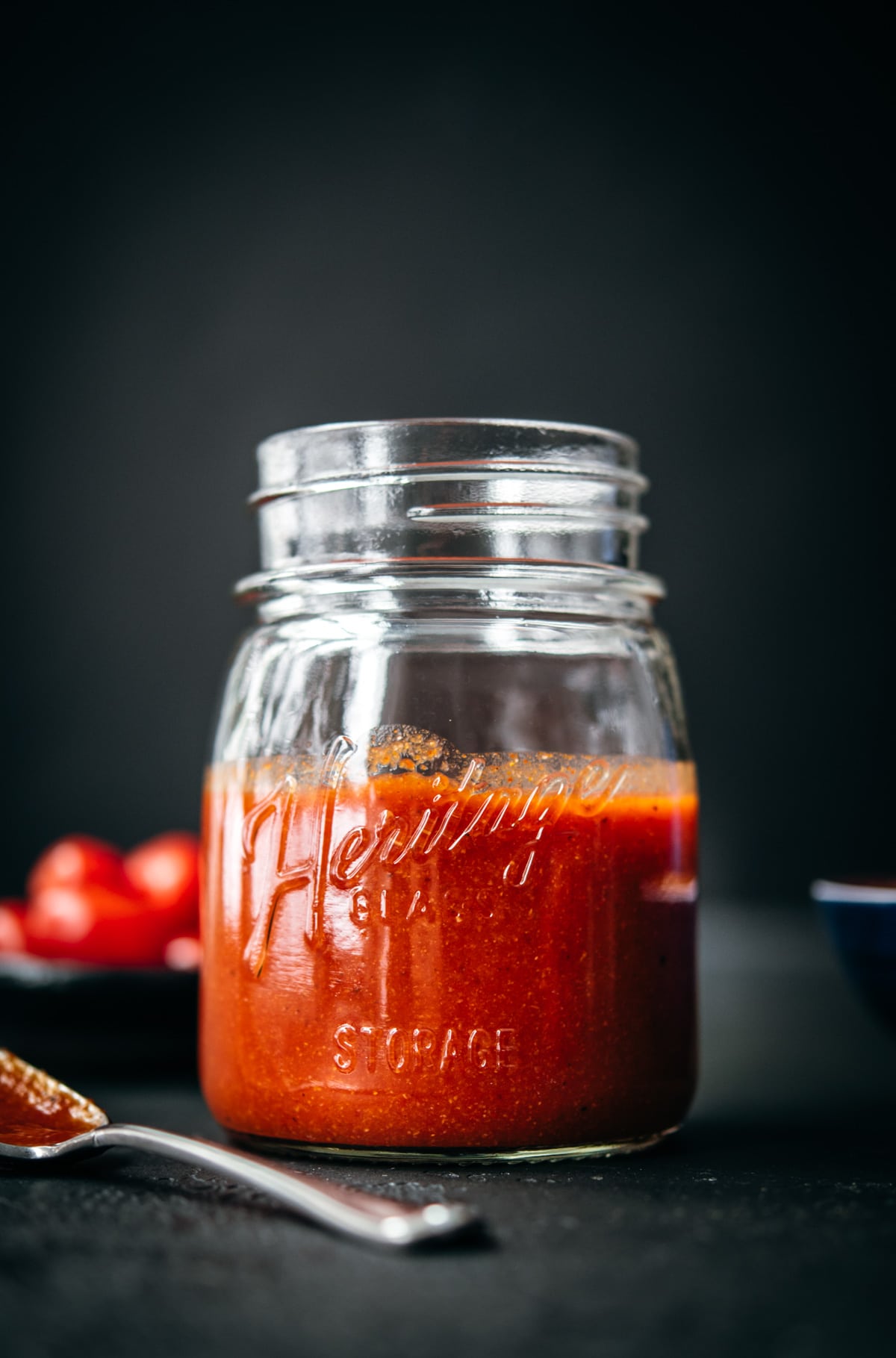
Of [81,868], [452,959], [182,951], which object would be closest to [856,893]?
[452,959]

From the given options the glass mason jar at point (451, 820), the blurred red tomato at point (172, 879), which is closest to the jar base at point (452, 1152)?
the glass mason jar at point (451, 820)

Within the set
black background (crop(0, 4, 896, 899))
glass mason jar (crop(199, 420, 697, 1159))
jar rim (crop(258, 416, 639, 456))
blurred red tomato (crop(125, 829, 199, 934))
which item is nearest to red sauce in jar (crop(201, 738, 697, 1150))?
glass mason jar (crop(199, 420, 697, 1159))

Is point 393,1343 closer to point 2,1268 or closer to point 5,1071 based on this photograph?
point 2,1268

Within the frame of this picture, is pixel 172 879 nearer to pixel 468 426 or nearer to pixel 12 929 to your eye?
pixel 12 929

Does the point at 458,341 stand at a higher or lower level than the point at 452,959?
higher

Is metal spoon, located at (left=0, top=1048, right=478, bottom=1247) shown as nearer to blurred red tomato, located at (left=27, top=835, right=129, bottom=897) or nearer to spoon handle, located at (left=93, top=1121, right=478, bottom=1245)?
spoon handle, located at (left=93, top=1121, right=478, bottom=1245)

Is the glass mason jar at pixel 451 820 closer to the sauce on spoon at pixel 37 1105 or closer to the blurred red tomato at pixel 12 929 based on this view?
the sauce on spoon at pixel 37 1105

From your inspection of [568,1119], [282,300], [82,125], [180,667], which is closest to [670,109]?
[282,300]
